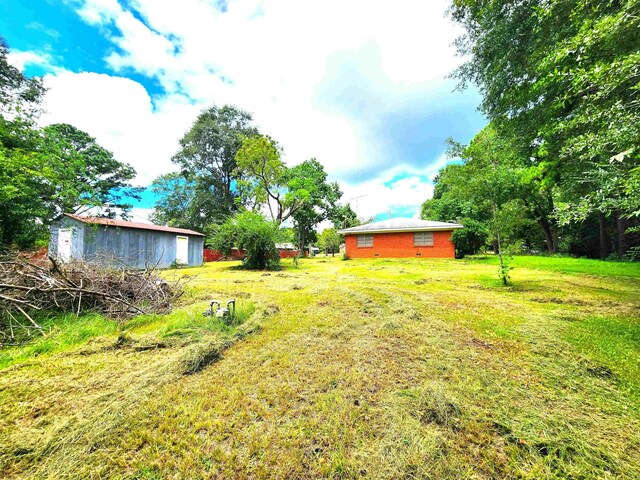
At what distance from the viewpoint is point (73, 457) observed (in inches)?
56.1

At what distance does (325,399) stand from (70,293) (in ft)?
15.5

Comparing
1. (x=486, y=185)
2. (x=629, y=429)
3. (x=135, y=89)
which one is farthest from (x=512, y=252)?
(x=135, y=89)

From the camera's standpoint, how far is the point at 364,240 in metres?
18.1

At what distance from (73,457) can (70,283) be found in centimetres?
369

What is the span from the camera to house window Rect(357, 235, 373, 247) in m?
17.9

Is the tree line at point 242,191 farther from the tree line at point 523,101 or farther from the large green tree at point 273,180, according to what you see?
the tree line at point 523,101

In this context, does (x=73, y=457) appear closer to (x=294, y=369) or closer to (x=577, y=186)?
(x=294, y=369)

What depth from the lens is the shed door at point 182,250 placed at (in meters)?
14.8

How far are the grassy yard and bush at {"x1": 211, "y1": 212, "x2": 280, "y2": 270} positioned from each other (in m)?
8.95

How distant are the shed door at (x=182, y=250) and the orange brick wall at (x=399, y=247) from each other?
11.5m

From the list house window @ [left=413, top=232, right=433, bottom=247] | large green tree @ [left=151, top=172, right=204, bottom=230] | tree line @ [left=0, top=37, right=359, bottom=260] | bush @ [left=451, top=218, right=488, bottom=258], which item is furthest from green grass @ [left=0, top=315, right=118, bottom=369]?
large green tree @ [left=151, top=172, right=204, bottom=230]

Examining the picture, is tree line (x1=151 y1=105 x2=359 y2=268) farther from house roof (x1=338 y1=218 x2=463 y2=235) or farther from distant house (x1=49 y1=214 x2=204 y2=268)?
house roof (x1=338 y1=218 x2=463 y2=235)

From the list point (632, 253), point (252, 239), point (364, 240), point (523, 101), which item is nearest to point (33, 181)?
point (252, 239)

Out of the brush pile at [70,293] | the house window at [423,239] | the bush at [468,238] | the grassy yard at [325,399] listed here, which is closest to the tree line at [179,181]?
the brush pile at [70,293]
